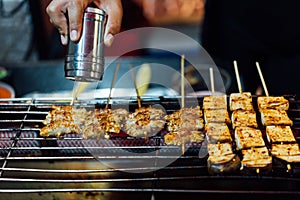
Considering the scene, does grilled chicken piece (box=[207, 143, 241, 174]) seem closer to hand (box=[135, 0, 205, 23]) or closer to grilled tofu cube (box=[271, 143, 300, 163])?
grilled tofu cube (box=[271, 143, 300, 163])

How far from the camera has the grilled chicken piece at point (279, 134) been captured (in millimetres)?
2551

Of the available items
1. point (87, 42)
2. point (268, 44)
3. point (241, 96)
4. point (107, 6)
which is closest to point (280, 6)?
point (268, 44)

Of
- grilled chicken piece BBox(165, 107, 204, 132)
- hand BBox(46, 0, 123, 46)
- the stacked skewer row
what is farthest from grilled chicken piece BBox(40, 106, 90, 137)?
grilled chicken piece BBox(165, 107, 204, 132)

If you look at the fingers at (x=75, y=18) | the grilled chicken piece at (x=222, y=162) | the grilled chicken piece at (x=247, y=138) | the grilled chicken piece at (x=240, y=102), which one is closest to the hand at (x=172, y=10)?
the grilled chicken piece at (x=240, y=102)

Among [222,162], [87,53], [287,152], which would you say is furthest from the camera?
[87,53]

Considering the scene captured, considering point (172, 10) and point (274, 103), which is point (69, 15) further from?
point (172, 10)

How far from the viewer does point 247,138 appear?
2543 mm

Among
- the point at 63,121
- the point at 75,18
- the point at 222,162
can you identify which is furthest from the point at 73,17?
the point at 222,162

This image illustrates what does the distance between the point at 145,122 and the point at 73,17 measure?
93cm

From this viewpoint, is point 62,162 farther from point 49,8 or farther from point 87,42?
point 49,8

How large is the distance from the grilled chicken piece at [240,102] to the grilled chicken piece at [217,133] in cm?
25

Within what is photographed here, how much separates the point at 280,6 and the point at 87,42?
8.83 ft

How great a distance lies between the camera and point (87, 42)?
2520 millimetres

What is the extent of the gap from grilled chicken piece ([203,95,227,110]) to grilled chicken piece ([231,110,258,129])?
4.2 inches
